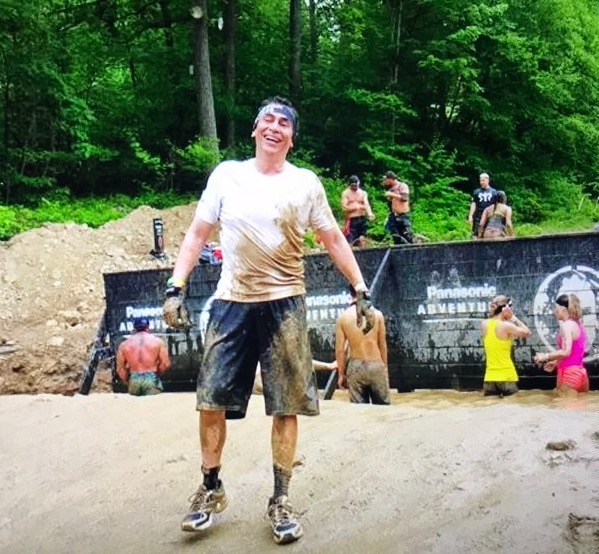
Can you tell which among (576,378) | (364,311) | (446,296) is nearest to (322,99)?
(446,296)

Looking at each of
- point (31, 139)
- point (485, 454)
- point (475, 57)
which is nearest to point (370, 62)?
point (475, 57)

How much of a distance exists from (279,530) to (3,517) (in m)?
1.85

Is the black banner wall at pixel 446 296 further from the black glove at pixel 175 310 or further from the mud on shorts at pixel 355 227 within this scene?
the black glove at pixel 175 310

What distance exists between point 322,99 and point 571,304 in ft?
60.5

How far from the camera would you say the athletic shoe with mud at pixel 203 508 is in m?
3.64

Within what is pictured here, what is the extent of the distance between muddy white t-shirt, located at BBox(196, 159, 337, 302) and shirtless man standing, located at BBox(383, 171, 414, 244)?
35.9 ft

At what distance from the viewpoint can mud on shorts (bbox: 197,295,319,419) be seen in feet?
12.0

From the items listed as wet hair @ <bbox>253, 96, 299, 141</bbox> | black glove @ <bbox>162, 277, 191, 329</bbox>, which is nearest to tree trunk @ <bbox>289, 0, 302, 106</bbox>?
wet hair @ <bbox>253, 96, 299, 141</bbox>

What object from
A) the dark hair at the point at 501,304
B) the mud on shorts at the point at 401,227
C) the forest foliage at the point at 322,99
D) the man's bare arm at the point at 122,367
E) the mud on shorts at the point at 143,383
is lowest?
the mud on shorts at the point at 143,383

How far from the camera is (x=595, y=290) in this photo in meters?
9.44

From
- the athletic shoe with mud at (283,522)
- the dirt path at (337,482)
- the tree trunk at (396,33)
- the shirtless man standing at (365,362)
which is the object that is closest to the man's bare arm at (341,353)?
the shirtless man standing at (365,362)

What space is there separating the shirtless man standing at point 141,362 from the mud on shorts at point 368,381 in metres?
3.14

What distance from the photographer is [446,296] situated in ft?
33.7

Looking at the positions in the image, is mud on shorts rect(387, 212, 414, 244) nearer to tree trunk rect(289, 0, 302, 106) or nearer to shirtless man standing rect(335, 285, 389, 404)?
shirtless man standing rect(335, 285, 389, 404)
